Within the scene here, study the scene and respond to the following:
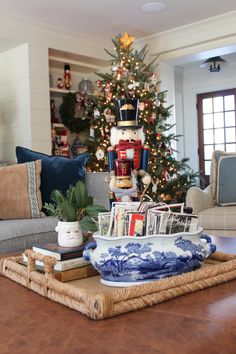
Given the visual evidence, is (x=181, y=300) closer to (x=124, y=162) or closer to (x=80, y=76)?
(x=124, y=162)

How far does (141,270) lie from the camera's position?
1127 millimetres

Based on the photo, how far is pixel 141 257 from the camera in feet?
3.67

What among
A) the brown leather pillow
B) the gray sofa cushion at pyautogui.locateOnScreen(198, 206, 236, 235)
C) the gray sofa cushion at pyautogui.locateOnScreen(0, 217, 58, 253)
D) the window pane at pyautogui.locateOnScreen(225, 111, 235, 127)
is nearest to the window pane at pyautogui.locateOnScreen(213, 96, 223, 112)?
the window pane at pyautogui.locateOnScreen(225, 111, 235, 127)

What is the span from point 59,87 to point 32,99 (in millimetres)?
713

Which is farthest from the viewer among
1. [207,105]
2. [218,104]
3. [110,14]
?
[207,105]

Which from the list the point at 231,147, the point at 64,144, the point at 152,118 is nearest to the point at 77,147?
the point at 64,144

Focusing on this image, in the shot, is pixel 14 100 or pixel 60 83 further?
pixel 60 83

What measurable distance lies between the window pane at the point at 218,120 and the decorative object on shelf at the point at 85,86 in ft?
9.02

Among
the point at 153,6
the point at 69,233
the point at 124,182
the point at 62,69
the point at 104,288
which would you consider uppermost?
the point at 153,6

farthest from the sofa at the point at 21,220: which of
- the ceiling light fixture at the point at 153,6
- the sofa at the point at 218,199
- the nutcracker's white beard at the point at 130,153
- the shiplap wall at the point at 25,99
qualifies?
the ceiling light fixture at the point at 153,6

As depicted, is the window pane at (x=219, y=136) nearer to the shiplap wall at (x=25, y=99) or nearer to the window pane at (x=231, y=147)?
the window pane at (x=231, y=147)

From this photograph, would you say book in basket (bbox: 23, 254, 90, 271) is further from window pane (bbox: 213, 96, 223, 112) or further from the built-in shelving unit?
window pane (bbox: 213, 96, 223, 112)

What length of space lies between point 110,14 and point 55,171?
240 centimetres

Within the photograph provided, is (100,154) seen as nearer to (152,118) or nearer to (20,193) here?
(152,118)
